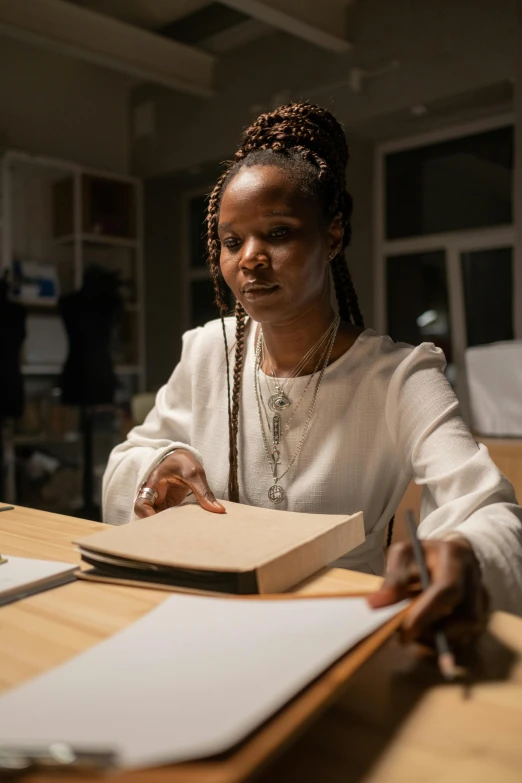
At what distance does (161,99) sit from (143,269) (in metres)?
1.40

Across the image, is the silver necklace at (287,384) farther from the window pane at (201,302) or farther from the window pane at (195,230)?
the window pane at (195,230)

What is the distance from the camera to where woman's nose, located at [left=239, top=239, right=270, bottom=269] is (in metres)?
0.93

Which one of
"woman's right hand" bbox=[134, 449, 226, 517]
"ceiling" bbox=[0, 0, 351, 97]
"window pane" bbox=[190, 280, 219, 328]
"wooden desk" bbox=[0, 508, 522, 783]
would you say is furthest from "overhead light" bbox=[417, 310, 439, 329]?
"wooden desk" bbox=[0, 508, 522, 783]

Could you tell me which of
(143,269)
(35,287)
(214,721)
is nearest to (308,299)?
(214,721)

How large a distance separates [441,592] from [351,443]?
21.4 inches

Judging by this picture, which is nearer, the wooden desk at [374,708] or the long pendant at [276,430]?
the wooden desk at [374,708]

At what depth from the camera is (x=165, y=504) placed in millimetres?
921

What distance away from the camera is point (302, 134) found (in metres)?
1.02

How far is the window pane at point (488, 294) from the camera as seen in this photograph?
3979 millimetres

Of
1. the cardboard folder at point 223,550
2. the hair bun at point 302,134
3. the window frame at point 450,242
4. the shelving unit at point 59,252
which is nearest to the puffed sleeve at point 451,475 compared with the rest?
the cardboard folder at point 223,550

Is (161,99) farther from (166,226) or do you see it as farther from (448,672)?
(448,672)

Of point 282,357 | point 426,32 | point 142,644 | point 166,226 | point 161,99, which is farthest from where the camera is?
point 166,226

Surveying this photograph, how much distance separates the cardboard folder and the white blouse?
0.53 feet

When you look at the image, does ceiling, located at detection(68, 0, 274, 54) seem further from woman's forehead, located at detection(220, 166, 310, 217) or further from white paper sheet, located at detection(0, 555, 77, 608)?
white paper sheet, located at detection(0, 555, 77, 608)
